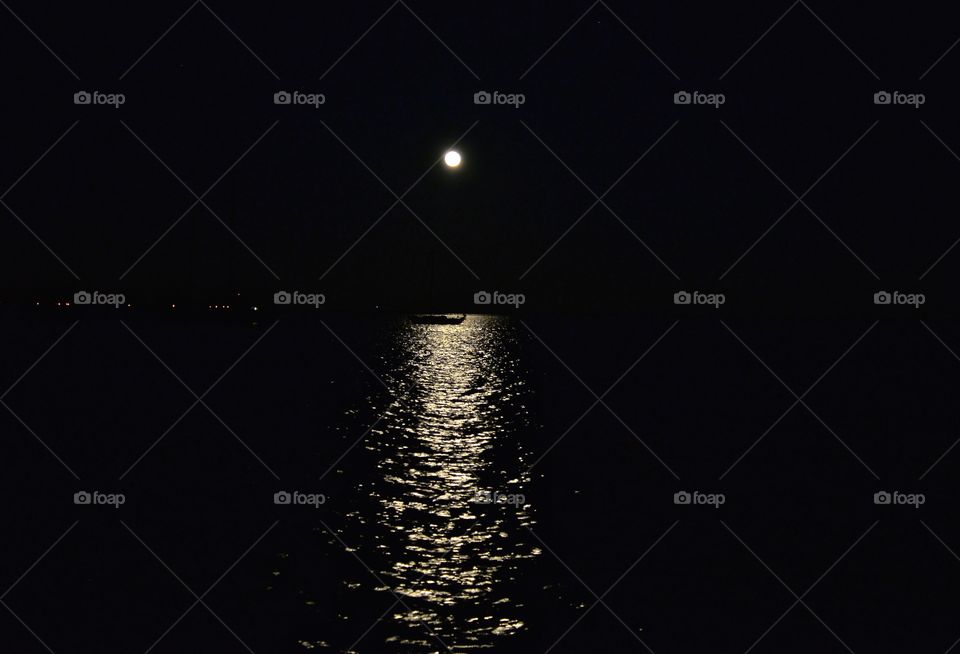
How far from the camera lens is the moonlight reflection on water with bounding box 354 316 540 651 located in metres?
10.5

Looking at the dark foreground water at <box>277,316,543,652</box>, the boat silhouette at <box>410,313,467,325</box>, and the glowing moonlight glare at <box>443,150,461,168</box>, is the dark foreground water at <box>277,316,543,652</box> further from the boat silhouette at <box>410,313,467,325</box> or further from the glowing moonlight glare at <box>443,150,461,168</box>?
the boat silhouette at <box>410,313,467,325</box>

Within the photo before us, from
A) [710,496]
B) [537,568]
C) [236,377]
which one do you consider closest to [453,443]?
[710,496]

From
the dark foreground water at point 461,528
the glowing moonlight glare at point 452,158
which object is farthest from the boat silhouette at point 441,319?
the glowing moonlight glare at point 452,158

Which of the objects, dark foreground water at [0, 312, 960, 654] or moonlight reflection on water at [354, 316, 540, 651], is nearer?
dark foreground water at [0, 312, 960, 654]

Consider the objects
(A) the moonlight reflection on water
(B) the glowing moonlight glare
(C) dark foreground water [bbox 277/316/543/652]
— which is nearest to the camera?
(B) the glowing moonlight glare

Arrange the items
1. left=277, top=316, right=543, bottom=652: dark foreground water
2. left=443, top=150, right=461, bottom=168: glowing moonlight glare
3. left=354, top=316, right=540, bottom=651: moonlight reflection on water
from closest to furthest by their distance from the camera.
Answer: left=443, top=150, right=461, bottom=168: glowing moonlight glare
left=277, top=316, right=543, bottom=652: dark foreground water
left=354, top=316, right=540, bottom=651: moonlight reflection on water

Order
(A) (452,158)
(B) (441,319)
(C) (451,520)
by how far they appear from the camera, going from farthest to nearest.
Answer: (B) (441,319)
(C) (451,520)
(A) (452,158)

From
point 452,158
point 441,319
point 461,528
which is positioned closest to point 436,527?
point 461,528

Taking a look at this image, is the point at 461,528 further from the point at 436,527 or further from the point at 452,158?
the point at 452,158

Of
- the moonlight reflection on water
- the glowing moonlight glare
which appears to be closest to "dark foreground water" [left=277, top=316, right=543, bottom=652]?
the moonlight reflection on water

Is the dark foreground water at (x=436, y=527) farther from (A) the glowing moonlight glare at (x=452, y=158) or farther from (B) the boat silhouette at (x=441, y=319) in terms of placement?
(B) the boat silhouette at (x=441, y=319)

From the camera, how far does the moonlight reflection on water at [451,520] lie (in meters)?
10.5

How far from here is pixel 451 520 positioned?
51.2 feet

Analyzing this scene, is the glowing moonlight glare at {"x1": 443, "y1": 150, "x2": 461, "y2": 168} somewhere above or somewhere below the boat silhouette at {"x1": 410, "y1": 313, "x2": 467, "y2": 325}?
below
